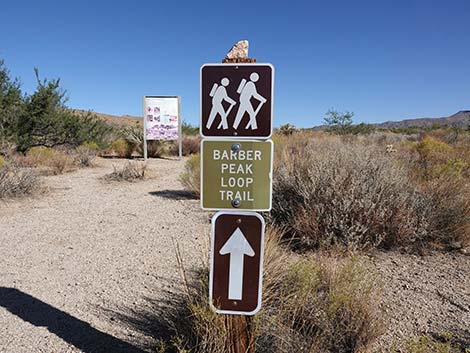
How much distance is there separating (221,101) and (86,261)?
11.6 ft

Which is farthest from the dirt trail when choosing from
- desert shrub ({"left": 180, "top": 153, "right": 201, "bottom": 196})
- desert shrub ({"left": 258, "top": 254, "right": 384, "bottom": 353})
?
desert shrub ({"left": 258, "top": 254, "right": 384, "bottom": 353})

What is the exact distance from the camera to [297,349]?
244cm

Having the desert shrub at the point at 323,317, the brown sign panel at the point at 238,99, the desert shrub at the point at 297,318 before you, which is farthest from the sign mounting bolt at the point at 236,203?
the desert shrub at the point at 323,317

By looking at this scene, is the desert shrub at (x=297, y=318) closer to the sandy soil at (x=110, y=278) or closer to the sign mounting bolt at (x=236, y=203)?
the sandy soil at (x=110, y=278)

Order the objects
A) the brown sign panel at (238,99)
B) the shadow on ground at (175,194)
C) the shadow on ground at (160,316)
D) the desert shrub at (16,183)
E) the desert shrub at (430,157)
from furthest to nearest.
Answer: the shadow on ground at (175,194) → the desert shrub at (16,183) → the desert shrub at (430,157) → the shadow on ground at (160,316) → the brown sign panel at (238,99)

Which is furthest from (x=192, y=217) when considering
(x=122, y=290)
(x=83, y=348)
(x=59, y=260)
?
(x=83, y=348)

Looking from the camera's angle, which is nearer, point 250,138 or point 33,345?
point 250,138

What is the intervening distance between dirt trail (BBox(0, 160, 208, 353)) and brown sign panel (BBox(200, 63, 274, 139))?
1.97 m

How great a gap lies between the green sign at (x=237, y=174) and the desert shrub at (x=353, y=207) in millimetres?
2933

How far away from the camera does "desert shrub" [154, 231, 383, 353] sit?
2.38 metres

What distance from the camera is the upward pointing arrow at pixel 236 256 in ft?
6.52

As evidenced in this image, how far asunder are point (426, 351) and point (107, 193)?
25.5ft

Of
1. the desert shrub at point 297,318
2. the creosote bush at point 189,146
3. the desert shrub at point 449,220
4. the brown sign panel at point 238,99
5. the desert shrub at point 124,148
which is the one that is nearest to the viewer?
the brown sign panel at point 238,99

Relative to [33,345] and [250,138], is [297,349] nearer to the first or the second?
[250,138]
